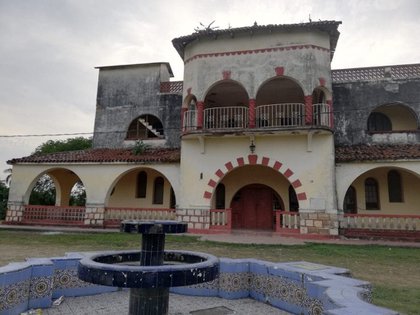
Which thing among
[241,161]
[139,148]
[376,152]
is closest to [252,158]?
[241,161]

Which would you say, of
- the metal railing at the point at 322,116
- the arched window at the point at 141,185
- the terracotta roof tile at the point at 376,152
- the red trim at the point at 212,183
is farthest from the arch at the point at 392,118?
the arched window at the point at 141,185

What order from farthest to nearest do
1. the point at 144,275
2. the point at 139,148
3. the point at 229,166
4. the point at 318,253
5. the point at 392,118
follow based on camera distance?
1. the point at 139,148
2. the point at 392,118
3. the point at 229,166
4. the point at 318,253
5. the point at 144,275

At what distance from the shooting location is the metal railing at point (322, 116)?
14.5 m

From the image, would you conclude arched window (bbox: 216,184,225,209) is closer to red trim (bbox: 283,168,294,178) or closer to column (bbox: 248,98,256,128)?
red trim (bbox: 283,168,294,178)

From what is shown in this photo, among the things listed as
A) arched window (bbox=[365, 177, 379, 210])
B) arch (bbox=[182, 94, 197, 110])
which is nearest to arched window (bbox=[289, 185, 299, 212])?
arched window (bbox=[365, 177, 379, 210])

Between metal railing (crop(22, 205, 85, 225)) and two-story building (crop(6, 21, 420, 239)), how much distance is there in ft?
0.17

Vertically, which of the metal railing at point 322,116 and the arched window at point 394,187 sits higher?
the metal railing at point 322,116

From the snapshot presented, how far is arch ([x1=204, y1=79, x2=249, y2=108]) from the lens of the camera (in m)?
17.1

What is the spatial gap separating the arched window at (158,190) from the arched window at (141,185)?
0.59 metres

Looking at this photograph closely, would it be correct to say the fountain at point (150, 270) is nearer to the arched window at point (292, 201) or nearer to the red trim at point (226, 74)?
the red trim at point (226, 74)

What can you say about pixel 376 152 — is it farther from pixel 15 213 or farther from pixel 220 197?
pixel 15 213

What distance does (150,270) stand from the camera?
3.58 metres

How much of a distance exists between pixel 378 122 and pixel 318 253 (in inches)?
381

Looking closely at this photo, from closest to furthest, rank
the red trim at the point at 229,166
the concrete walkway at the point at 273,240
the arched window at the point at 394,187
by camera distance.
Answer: the concrete walkway at the point at 273,240 → the red trim at the point at 229,166 → the arched window at the point at 394,187
